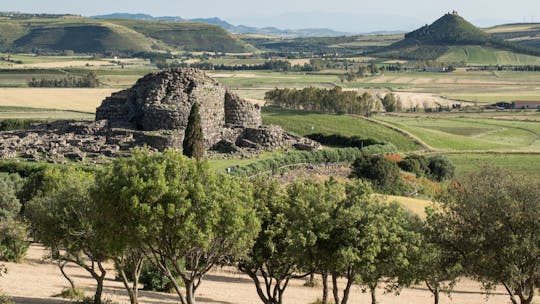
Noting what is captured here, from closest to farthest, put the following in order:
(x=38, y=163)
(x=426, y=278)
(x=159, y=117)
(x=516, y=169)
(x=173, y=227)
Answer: (x=173, y=227), (x=426, y=278), (x=38, y=163), (x=159, y=117), (x=516, y=169)

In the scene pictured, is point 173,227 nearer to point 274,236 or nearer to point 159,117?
point 274,236

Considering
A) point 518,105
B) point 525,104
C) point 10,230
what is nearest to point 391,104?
point 518,105

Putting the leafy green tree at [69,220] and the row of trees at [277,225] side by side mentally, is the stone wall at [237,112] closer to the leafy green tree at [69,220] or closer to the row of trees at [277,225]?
the row of trees at [277,225]

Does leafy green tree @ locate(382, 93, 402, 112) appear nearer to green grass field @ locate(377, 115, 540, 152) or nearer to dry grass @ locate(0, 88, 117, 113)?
green grass field @ locate(377, 115, 540, 152)

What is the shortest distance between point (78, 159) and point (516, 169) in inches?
1887

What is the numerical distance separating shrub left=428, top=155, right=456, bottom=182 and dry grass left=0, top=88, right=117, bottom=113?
64456mm

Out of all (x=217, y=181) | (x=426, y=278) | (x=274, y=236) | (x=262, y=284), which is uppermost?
(x=217, y=181)

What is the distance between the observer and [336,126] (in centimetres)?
10875

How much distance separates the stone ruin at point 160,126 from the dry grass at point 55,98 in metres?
44.9

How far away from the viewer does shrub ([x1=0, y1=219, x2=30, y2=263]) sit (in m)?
44.3

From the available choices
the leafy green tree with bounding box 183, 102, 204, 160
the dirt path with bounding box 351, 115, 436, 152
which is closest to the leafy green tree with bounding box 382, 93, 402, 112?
the dirt path with bounding box 351, 115, 436, 152

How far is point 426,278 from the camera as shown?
38875 mm

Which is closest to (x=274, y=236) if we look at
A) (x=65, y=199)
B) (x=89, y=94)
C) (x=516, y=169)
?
(x=65, y=199)

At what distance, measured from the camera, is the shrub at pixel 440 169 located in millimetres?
86312
